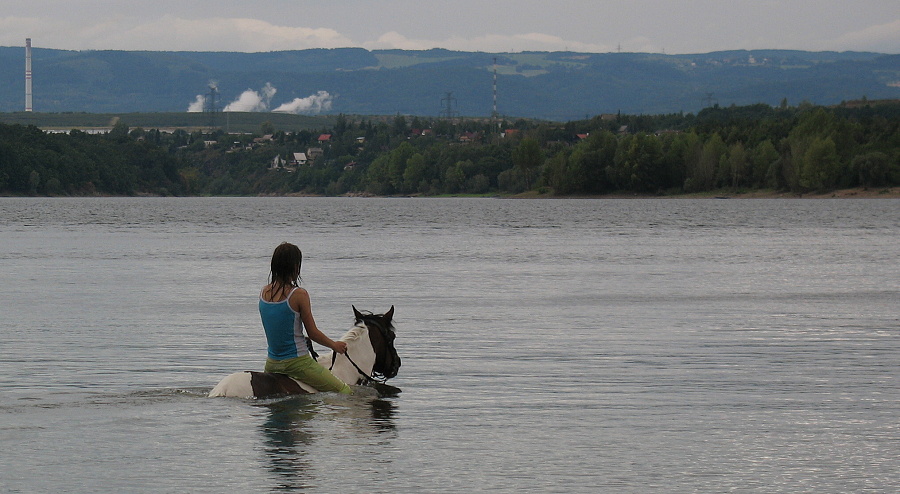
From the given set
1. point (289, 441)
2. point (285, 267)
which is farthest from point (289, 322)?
point (289, 441)

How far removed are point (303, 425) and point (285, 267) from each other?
6.74ft

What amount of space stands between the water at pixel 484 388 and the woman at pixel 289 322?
501mm

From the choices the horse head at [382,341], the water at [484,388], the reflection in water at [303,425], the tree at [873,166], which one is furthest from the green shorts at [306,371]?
the tree at [873,166]

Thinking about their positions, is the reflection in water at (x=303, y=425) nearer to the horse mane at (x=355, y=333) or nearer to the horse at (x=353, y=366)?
the horse at (x=353, y=366)

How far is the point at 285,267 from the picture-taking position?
53.1 feet

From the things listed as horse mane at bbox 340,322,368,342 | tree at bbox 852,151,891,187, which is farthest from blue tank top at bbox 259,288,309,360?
tree at bbox 852,151,891,187

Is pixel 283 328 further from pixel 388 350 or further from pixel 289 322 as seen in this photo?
pixel 388 350

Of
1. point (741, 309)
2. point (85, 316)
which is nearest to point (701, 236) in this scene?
point (741, 309)

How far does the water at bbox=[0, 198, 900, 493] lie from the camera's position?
13.4m

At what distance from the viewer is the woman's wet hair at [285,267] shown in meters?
16.0

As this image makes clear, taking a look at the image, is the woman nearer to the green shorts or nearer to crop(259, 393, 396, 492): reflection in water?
the green shorts

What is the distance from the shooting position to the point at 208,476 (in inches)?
517

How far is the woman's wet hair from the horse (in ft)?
4.14

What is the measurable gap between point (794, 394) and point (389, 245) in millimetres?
56601
